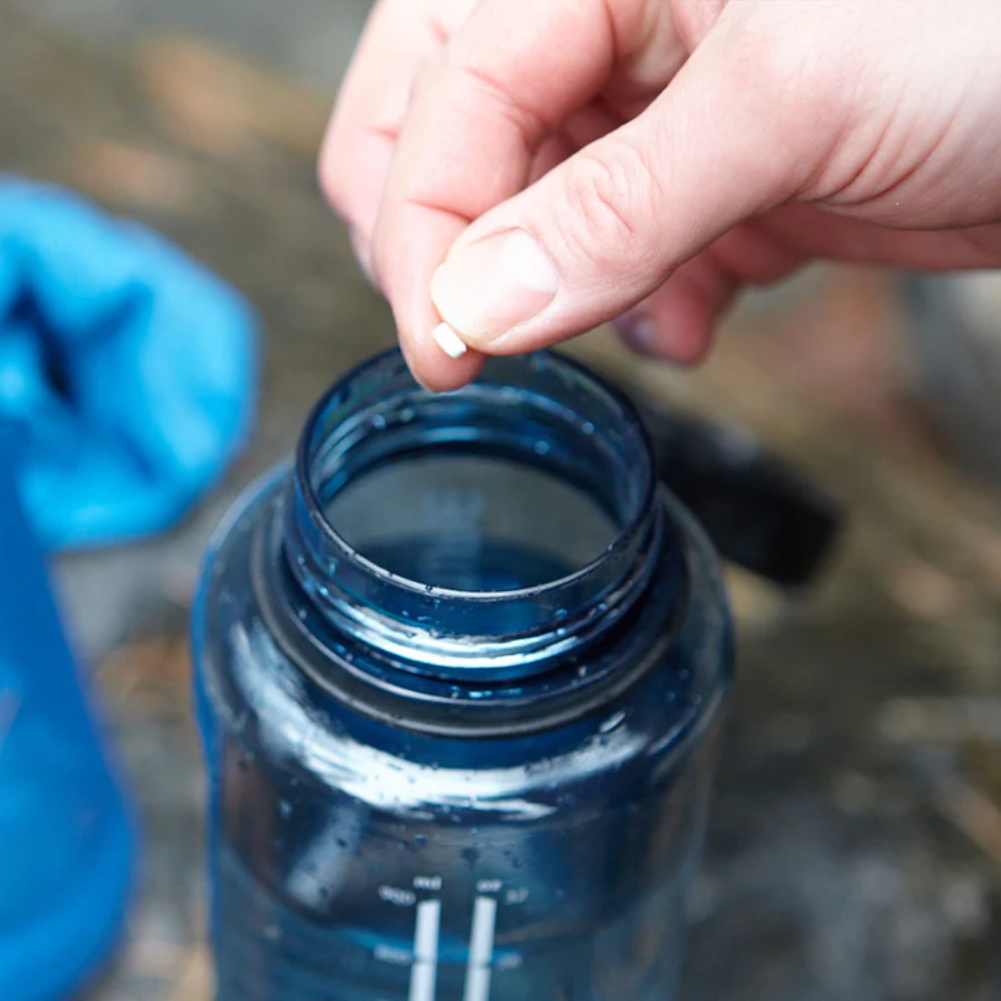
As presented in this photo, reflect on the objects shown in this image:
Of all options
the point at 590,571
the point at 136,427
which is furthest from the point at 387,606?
the point at 136,427

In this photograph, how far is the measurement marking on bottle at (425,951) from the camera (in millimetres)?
494

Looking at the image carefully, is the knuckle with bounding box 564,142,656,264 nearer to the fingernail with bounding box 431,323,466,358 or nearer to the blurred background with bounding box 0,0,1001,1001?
the fingernail with bounding box 431,323,466,358

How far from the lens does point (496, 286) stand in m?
0.44

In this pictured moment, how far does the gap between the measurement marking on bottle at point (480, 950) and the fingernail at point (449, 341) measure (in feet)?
0.68

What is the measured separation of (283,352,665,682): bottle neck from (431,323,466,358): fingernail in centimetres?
5

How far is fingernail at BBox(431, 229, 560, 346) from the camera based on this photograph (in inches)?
17.5

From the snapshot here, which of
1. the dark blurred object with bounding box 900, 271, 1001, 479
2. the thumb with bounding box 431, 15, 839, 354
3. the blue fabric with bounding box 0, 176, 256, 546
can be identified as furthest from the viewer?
the dark blurred object with bounding box 900, 271, 1001, 479

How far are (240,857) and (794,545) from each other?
52 cm

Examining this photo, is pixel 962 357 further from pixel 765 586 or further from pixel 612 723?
pixel 612 723

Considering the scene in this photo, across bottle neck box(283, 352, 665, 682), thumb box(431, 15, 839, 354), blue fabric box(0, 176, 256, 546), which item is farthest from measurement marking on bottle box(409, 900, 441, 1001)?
blue fabric box(0, 176, 256, 546)

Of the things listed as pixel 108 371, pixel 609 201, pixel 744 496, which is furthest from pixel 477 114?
pixel 108 371

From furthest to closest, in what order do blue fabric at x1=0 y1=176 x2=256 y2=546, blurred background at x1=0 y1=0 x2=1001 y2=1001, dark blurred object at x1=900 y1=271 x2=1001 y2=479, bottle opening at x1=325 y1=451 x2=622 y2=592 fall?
1. dark blurred object at x1=900 y1=271 x2=1001 y2=479
2. blue fabric at x1=0 y1=176 x2=256 y2=546
3. blurred background at x1=0 y1=0 x2=1001 y2=1001
4. bottle opening at x1=325 y1=451 x2=622 y2=592

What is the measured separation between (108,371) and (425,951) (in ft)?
2.59

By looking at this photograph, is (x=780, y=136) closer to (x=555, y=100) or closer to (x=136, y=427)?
(x=555, y=100)
